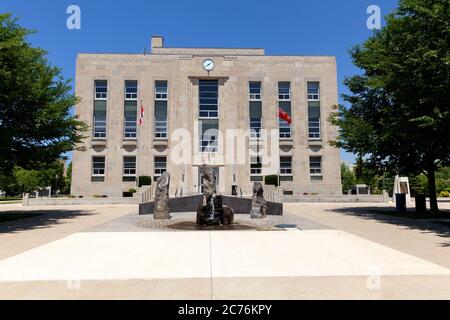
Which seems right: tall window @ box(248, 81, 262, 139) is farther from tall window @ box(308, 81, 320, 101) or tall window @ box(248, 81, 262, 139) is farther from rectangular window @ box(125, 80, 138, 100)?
rectangular window @ box(125, 80, 138, 100)

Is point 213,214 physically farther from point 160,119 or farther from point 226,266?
point 160,119

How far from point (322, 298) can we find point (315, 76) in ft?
139

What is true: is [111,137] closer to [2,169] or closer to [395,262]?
[2,169]

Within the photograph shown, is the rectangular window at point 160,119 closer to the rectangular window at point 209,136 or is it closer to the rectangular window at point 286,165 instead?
the rectangular window at point 209,136

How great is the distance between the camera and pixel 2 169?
1925cm

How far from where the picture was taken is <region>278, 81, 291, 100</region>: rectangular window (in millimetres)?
44062

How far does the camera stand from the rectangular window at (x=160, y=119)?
42.5 metres

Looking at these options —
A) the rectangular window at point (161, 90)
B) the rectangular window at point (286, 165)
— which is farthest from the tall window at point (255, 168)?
the rectangular window at point (161, 90)

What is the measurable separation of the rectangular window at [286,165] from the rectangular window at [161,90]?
1681 cm

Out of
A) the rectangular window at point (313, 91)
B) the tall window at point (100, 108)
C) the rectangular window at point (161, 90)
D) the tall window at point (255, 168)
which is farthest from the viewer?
the rectangular window at point (313, 91)

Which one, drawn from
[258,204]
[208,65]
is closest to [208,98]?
[208,65]

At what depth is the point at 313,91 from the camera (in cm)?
4456

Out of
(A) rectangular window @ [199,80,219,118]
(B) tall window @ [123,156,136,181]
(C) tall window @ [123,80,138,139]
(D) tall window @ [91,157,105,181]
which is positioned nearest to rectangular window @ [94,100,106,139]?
(C) tall window @ [123,80,138,139]
